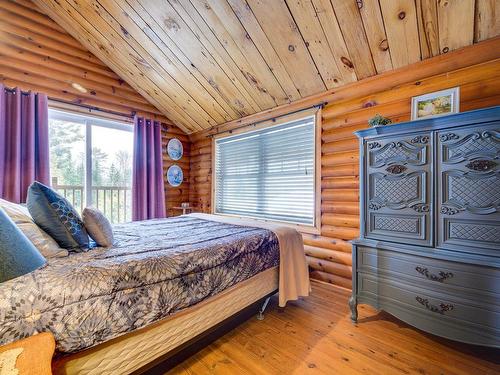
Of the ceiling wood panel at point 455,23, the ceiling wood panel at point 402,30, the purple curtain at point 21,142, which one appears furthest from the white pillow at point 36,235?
the ceiling wood panel at point 455,23

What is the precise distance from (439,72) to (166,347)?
9.95 feet

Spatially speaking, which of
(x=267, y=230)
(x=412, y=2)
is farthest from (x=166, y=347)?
(x=412, y=2)

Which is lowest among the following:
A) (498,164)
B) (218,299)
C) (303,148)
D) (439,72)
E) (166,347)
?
(166,347)

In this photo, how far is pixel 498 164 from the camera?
1.45 m

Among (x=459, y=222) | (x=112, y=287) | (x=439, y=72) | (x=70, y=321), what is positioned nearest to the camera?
(x=70, y=321)

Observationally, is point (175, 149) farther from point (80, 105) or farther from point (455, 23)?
point (455, 23)

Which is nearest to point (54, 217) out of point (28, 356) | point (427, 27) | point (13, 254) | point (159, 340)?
point (13, 254)

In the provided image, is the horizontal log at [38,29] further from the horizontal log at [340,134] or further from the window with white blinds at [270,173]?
the horizontal log at [340,134]

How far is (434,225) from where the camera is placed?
5.52 feet

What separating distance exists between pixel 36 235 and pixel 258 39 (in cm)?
251

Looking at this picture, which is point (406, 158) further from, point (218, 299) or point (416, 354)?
point (218, 299)

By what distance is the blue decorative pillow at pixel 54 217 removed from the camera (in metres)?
1.40

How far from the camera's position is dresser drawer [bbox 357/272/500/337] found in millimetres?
1470

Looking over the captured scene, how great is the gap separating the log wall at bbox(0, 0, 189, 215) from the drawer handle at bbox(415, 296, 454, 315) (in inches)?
174
